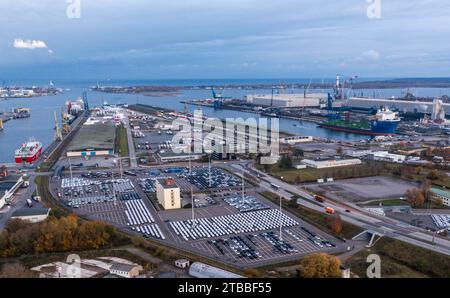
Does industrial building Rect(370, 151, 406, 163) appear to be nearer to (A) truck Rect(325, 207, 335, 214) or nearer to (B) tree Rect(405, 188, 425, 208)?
(B) tree Rect(405, 188, 425, 208)

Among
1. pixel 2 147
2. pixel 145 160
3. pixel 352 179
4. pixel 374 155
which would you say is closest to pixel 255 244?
pixel 352 179

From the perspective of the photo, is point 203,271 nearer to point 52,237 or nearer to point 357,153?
point 52,237

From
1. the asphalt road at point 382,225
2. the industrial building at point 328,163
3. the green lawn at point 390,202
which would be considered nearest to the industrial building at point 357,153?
the industrial building at point 328,163

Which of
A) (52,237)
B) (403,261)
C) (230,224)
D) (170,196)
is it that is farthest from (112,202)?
(403,261)

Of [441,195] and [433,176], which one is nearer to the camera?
[441,195]

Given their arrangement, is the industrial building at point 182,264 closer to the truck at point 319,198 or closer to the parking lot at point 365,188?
the truck at point 319,198

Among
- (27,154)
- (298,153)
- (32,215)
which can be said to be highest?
(27,154)

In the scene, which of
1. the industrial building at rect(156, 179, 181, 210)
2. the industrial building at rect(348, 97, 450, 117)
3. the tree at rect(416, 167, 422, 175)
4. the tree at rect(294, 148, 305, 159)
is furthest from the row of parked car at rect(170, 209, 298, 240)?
the industrial building at rect(348, 97, 450, 117)

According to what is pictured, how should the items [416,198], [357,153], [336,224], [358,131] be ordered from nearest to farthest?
1. [336,224]
2. [416,198]
3. [357,153]
4. [358,131]
